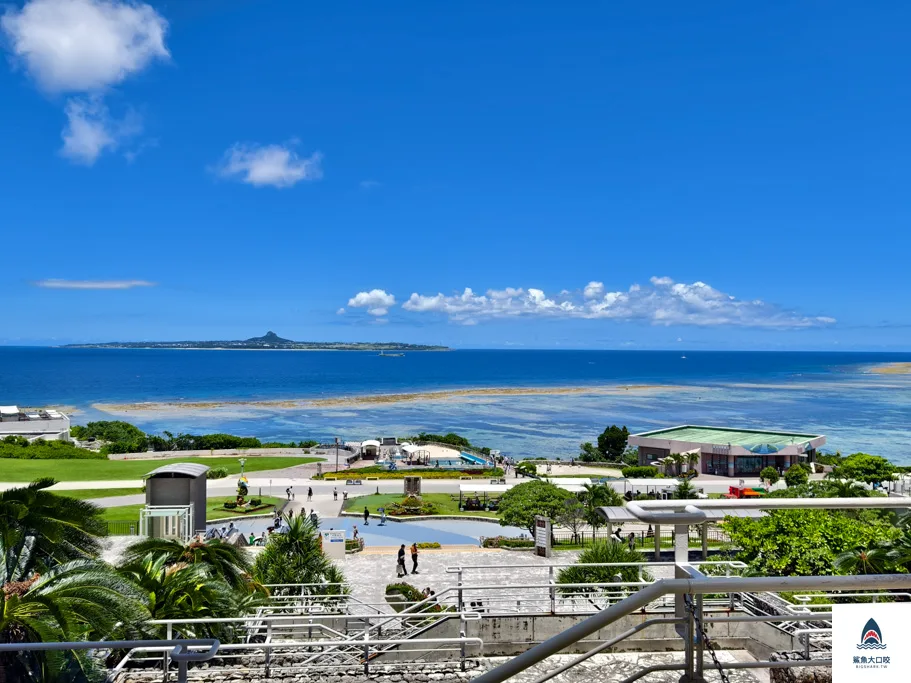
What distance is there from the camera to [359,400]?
4801 inches

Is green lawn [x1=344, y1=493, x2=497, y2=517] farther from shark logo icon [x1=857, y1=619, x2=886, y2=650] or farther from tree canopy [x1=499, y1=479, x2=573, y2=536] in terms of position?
shark logo icon [x1=857, y1=619, x2=886, y2=650]

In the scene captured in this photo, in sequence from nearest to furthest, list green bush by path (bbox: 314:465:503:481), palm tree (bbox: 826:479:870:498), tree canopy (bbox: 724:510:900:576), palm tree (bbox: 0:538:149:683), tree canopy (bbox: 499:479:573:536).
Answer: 1. palm tree (bbox: 0:538:149:683)
2. tree canopy (bbox: 724:510:900:576)
3. palm tree (bbox: 826:479:870:498)
4. tree canopy (bbox: 499:479:573:536)
5. green bush by path (bbox: 314:465:503:481)

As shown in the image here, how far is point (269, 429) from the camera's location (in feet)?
270

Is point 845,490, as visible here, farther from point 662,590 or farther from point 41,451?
point 41,451

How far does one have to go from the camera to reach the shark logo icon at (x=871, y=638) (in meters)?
2.65

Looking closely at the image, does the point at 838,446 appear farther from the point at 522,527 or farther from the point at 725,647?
the point at 725,647

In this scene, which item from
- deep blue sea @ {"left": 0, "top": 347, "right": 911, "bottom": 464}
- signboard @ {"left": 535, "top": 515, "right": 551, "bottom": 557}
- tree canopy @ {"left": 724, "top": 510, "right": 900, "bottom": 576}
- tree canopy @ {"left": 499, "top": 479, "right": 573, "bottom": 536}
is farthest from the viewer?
deep blue sea @ {"left": 0, "top": 347, "right": 911, "bottom": 464}

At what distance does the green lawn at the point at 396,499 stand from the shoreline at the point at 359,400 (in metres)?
74.6

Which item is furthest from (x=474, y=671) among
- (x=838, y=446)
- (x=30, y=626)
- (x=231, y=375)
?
(x=231, y=375)

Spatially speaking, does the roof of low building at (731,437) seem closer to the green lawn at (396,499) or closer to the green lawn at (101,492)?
the green lawn at (396,499)

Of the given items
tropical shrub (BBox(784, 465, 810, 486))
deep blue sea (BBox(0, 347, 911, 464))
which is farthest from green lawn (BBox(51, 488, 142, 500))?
tropical shrub (BBox(784, 465, 810, 486))

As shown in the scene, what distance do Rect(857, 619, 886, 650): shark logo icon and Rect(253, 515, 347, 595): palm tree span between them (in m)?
14.6

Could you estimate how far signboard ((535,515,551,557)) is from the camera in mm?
23609

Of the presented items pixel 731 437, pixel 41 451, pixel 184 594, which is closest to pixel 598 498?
pixel 184 594
